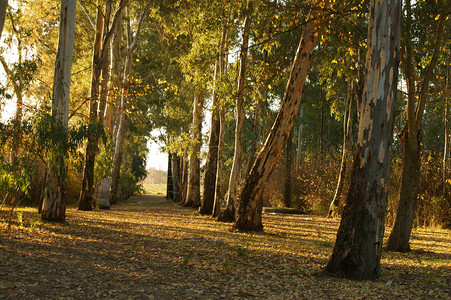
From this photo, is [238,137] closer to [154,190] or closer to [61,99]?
[61,99]

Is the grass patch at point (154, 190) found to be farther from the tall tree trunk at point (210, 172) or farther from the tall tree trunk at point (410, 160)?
the tall tree trunk at point (410, 160)

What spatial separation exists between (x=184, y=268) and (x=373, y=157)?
126 inches

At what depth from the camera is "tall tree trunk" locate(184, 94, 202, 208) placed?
1646 centimetres

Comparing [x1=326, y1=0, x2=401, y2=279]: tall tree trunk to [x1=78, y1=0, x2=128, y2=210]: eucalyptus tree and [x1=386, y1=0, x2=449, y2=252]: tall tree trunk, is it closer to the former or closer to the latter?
[x1=386, y1=0, x2=449, y2=252]: tall tree trunk

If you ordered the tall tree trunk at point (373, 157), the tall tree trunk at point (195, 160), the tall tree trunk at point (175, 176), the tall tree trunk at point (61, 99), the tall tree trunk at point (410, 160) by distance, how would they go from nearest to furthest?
the tall tree trunk at point (373, 157) → the tall tree trunk at point (410, 160) → the tall tree trunk at point (61, 99) → the tall tree trunk at point (195, 160) → the tall tree trunk at point (175, 176)

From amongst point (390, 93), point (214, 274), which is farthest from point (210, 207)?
point (390, 93)

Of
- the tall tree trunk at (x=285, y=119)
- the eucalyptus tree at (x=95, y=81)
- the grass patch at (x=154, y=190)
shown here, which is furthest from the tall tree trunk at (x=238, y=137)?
the grass patch at (x=154, y=190)

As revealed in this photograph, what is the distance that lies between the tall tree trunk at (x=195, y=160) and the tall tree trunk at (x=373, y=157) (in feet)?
34.3

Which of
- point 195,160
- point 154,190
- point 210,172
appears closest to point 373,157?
point 210,172

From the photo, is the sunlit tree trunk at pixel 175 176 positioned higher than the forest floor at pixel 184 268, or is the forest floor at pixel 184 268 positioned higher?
the sunlit tree trunk at pixel 175 176

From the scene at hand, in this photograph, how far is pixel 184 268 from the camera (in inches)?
241

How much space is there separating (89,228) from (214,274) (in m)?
4.92

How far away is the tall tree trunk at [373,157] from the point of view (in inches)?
215

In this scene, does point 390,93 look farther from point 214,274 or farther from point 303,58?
point 303,58
